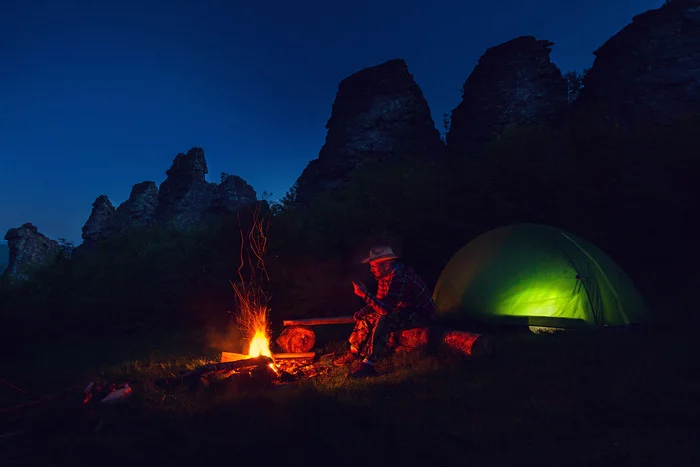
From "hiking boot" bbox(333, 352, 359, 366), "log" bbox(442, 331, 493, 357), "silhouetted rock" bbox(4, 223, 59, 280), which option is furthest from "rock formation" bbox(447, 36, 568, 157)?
"silhouetted rock" bbox(4, 223, 59, 280)

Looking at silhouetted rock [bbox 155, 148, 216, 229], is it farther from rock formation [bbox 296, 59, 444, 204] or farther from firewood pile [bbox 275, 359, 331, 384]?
firewood pile [bbox 275, 359, 331, 384]

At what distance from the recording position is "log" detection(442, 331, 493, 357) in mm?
7340

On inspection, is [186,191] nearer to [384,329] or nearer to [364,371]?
[384,329]

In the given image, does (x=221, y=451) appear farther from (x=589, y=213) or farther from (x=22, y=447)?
(x=589, y=213)

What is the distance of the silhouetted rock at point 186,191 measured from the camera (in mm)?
47844

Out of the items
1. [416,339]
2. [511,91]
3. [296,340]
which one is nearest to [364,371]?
[416,339]

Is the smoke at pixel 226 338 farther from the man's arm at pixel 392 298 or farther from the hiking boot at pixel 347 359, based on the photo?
the man's arm at pixel 392 298

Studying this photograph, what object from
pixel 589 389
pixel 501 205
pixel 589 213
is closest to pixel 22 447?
pixel 589 389

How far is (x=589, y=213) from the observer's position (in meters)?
14.0

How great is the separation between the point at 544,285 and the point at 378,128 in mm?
35626

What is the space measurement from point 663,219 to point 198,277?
1559 cm

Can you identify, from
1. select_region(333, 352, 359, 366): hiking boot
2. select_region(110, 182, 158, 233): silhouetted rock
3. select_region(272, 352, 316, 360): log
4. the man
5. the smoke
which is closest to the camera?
the man

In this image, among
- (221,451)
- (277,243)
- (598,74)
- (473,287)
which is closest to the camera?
(221,451)

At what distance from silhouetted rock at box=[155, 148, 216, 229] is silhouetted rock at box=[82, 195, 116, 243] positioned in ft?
16.2
